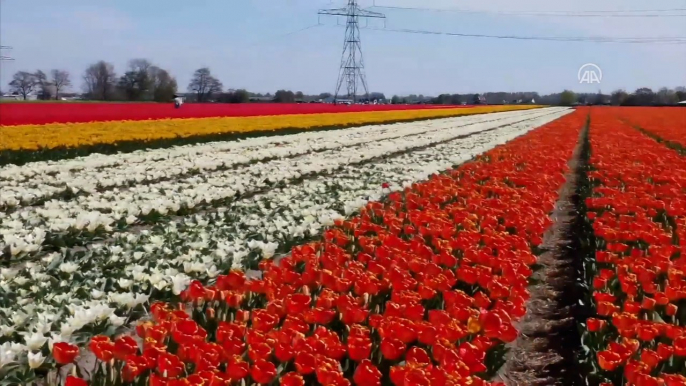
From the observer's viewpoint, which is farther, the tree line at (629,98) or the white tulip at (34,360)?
the tree line at (629,98)

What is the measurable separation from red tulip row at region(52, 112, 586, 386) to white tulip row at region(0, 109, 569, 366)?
1.14 feet

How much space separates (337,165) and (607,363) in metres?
10.6

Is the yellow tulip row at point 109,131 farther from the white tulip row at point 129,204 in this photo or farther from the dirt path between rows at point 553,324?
the dirt path between rows at point 553,324

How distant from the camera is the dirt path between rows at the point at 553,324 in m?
3.81

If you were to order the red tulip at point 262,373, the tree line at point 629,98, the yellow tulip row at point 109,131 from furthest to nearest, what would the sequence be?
the tree line at point 629,98 → the yellow tulip row at point 109,131 → the red tulip at point 262,373

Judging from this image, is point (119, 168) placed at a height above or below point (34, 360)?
below

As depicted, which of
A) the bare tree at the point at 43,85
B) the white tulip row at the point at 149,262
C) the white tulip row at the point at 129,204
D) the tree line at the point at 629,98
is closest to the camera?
the white tulip row at the point at 149,262

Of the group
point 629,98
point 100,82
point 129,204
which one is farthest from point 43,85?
point 629,98

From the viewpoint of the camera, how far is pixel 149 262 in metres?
5.07

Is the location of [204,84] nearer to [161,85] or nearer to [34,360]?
[161,85]

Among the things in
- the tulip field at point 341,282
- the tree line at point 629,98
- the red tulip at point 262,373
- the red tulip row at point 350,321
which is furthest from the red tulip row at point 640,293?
the tree line at point 629,98

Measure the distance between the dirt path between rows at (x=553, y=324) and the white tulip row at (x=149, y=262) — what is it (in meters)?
2.09

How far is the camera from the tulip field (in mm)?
2875

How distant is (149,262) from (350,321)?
7.46ft
